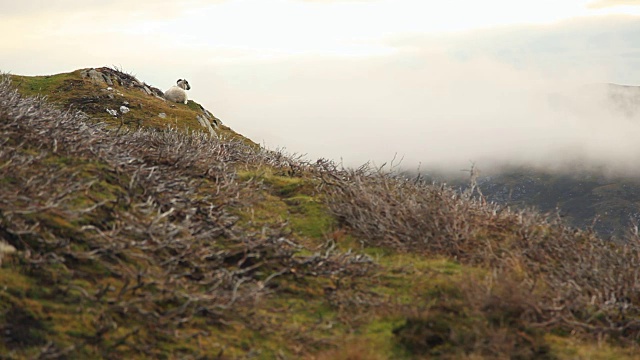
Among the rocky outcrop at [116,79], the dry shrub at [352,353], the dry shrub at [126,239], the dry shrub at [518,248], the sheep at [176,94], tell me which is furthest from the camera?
the sheep at [176,94]

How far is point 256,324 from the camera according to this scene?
9562 mm

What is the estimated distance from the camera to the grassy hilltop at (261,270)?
8.77 metres

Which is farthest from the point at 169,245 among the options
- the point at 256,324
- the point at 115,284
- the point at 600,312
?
the point at 600,312

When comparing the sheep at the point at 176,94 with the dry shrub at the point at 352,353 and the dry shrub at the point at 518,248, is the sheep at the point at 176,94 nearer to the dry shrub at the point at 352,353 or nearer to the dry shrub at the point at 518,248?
the dry shrub at the point at 518,248

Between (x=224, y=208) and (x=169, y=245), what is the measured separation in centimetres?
381

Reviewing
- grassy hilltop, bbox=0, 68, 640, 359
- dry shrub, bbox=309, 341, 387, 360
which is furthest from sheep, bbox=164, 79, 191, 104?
dry shrub, bbox=309, 341, 387, 360

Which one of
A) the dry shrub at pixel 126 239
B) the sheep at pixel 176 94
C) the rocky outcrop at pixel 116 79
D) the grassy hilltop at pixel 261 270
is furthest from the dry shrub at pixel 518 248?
the sheep at pixel 176 94

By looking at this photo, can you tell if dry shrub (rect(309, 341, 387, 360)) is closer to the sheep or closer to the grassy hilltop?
the grassy hilltop

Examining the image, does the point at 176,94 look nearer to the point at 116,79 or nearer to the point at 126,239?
the point at 116,79

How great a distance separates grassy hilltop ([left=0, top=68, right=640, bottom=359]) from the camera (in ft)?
28.8

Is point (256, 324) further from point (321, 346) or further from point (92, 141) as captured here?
point (92, 141)

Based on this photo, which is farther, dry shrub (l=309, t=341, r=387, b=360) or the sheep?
the sheep

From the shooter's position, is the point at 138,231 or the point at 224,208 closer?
the point at 138,231

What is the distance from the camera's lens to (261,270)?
1147 centimetres
